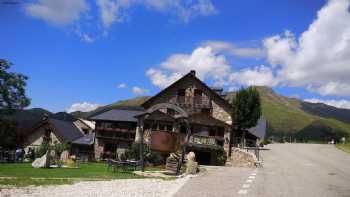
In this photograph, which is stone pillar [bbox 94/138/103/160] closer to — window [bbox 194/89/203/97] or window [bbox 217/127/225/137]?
window [bbox 194/89/203/97]

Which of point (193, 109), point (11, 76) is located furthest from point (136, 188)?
point (11, 76)

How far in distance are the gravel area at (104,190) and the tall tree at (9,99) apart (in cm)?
4215

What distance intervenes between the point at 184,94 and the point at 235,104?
10398 mm

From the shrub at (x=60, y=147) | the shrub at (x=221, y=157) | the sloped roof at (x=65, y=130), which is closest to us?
the shrub at (x=221, y=157)

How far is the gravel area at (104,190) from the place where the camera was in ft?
53.2

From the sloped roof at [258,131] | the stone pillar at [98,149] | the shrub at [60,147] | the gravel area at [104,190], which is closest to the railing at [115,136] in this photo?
the stone pillar at [98,149]

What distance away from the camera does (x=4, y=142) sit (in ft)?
200

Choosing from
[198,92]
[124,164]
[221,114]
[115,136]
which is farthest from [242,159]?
[115,136]

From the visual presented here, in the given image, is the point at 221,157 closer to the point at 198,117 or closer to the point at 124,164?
the point at 198,117

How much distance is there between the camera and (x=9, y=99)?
5875cm

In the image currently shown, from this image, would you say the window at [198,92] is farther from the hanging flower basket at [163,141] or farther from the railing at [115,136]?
the hanging flower basket at [163,141]

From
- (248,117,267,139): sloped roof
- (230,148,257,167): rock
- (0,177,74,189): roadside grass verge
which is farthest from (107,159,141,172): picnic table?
(248,117,267,139): sloped roof

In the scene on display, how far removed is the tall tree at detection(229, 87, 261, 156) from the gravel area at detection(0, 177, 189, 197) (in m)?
37.7

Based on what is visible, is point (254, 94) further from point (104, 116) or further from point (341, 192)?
point (341, 192)
